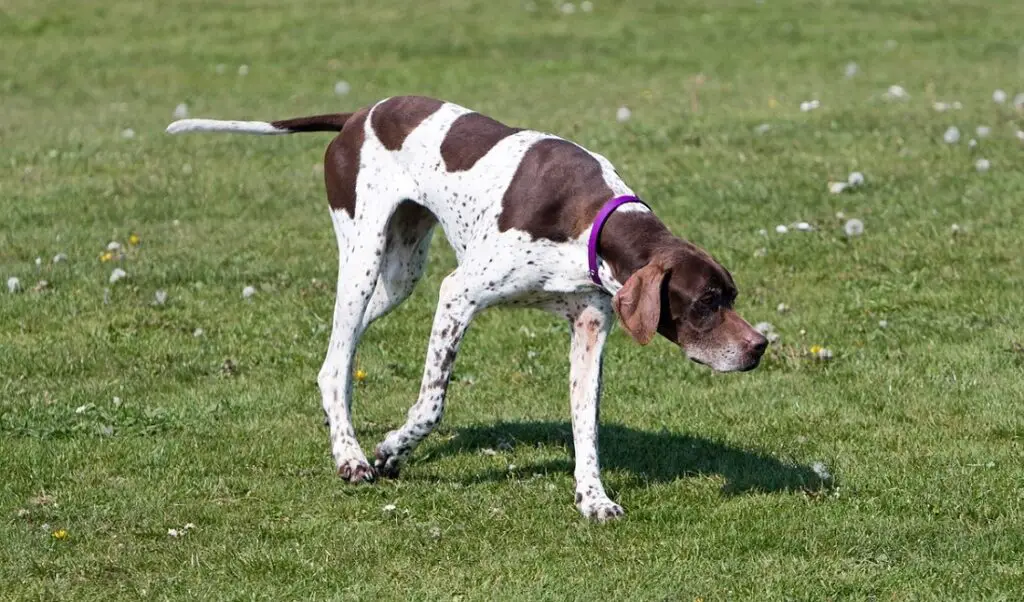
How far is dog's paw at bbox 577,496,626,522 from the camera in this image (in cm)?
607

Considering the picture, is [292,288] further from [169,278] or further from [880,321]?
[880,321]

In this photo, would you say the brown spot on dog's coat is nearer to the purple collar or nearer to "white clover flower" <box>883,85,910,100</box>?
the purple collar

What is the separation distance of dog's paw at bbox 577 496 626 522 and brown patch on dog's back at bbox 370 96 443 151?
73.3 inches

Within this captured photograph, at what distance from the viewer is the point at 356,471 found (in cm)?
661

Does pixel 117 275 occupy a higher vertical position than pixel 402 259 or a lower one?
lower

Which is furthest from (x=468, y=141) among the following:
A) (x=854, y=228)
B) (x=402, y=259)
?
(x=854, y=228)

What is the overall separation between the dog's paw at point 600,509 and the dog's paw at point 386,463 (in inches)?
37.0

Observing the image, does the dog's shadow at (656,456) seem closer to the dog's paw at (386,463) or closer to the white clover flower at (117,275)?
the dog's paw at (386,463)

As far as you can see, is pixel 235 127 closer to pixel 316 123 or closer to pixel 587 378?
pixel 316 123

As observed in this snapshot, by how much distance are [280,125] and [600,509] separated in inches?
103

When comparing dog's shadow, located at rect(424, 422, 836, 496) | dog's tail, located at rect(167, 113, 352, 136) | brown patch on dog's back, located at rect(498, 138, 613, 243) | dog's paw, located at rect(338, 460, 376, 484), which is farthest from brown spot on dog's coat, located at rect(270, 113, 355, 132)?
dog's paw, located at rect(338, 460, 376, 484)

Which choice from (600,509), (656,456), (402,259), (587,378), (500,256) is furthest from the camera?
(402,259)

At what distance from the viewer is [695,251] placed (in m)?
6.07

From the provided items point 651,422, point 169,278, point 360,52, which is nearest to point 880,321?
point 651,422
